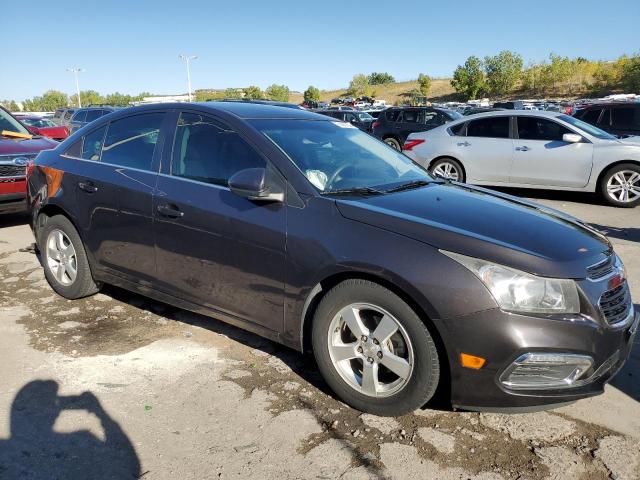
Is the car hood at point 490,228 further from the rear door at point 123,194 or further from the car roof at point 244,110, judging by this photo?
the rear door at point 123,194

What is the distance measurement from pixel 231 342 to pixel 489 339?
201cm

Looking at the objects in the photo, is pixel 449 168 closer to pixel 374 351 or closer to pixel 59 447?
pixel 374 351

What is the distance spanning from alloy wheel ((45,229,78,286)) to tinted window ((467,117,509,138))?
7.66 meters

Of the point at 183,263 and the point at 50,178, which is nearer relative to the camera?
the point at 183,263

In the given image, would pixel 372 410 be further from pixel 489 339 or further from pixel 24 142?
pixel 24 142

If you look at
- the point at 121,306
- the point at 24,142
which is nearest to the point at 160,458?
the point at 121,306

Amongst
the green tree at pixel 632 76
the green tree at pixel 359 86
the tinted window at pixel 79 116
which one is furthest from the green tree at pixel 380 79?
the tinted window at pixel 79 116

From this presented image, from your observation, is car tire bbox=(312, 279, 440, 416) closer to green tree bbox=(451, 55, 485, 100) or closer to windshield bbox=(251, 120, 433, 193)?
windshield bbox=(251, 120, 433, 193)

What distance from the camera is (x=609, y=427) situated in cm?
282

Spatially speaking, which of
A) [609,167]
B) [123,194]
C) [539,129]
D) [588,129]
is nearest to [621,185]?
[609,167]

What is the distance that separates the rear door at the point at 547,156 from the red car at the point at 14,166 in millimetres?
7677

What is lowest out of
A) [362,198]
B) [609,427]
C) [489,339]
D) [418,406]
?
[609,427]

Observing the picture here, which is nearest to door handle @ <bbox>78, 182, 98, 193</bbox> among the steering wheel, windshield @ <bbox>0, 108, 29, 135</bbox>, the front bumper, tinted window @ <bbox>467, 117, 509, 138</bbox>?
the steering wheel

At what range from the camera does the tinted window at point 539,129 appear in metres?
9.05
